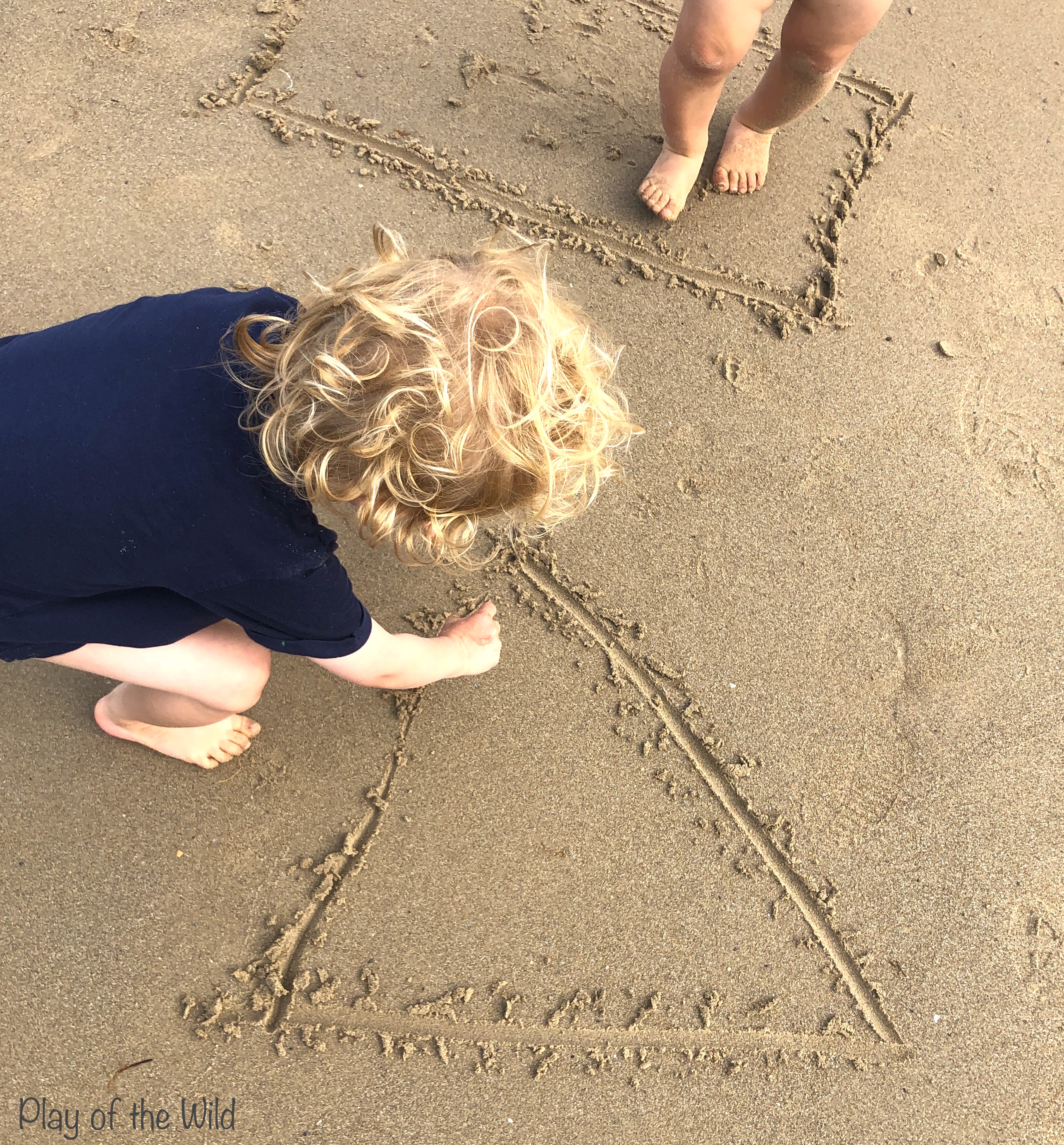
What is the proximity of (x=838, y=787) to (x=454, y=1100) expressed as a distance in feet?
3.21

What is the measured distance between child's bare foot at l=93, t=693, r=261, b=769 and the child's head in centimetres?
82

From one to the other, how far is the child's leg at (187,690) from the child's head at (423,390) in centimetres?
52

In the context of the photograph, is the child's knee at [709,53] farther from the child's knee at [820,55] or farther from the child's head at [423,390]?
the child's head at [423,390]

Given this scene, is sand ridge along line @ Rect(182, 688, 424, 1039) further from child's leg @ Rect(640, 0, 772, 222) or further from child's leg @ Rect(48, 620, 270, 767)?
child's leg @ Rect(640, 0, 772, 222)

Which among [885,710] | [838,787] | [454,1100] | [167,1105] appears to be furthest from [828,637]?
[167,1105]

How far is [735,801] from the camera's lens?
1.76 meters

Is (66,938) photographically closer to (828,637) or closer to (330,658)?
(330,658)

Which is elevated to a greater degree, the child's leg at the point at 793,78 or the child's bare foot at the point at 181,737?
the child's leg at the point at 793,78

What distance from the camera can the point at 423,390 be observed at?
3.20 feet

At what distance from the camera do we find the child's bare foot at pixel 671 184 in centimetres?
212

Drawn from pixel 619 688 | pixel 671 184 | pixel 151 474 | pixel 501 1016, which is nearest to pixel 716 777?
pixel 619 688

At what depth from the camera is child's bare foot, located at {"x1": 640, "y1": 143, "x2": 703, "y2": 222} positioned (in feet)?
6.94

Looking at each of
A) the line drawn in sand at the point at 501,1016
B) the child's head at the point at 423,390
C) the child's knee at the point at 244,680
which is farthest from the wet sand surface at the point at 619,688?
the child's head at the point at 423,390

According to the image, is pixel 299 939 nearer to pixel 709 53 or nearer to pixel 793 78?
pixel 709 53
